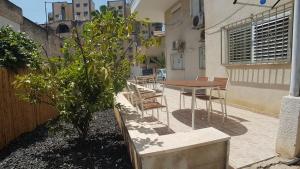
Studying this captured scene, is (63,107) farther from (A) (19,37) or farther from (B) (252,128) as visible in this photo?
Result: (B) (252,128)

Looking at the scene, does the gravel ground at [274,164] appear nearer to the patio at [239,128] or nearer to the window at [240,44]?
the patio at [239,128]

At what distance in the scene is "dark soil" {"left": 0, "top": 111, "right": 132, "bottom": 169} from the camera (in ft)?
9.77

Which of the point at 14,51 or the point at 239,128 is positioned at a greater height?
the point at 14,51

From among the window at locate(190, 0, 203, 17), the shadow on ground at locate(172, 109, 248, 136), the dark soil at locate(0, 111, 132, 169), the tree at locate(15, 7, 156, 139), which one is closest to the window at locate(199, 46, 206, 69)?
the window at locate(190, 0, 203, 17)

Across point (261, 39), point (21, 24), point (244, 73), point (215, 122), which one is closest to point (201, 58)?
point (244, 73)

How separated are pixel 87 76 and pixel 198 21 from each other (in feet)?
21.6

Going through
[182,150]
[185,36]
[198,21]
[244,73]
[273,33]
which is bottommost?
[182,150]

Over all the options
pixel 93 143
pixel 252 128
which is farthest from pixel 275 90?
pixel 93 143

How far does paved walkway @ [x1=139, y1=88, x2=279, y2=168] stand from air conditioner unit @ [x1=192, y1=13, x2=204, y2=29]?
360 centimetres

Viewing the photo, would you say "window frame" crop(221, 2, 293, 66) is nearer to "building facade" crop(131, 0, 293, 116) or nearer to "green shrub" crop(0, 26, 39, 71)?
"building facade" crop(131, 0, 293, 116)

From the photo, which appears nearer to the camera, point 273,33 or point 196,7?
point 273,33

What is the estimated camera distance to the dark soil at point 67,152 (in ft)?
9.77

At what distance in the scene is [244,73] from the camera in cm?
582

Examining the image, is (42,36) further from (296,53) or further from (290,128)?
(290,128)
